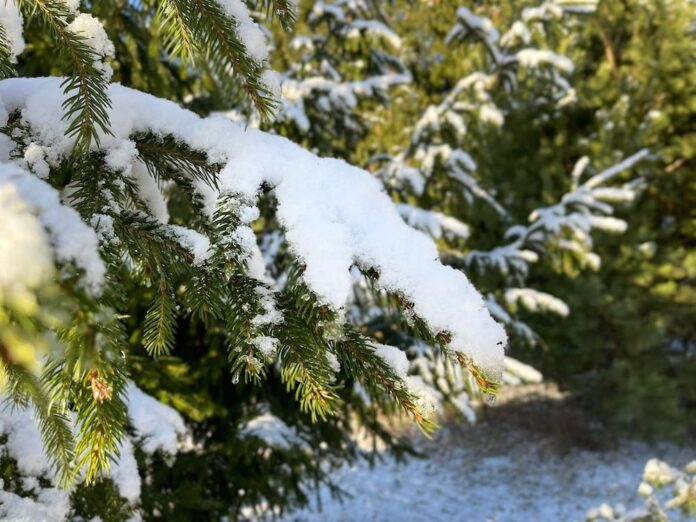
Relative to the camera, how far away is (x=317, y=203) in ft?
3.01

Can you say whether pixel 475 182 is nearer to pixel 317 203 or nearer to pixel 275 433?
pixel 275 433

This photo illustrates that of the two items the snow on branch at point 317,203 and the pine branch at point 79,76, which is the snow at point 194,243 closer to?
the snow on branch at point 317,203

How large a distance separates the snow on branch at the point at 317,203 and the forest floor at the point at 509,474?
575 cm

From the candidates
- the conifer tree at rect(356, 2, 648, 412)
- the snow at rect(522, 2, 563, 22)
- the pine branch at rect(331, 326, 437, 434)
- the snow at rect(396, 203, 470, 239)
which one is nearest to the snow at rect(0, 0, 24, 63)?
the pine branch at rect(331, 326, 437, 434)

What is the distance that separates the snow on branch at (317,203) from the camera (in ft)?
2.70

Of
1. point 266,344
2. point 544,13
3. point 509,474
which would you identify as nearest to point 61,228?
point 266,344

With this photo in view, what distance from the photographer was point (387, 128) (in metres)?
6.64

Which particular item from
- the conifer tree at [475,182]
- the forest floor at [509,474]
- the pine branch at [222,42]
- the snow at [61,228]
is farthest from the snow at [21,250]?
the forest floor at [509,474]

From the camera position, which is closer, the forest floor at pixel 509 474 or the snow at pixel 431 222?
the snow at pixel 431 222

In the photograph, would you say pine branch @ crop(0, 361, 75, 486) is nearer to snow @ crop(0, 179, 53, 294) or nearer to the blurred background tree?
snow @ crop(0, 179, 53, 294)

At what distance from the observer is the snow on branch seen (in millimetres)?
824

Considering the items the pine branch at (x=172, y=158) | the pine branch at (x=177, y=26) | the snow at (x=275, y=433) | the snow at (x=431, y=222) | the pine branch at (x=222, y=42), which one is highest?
the snow at (x=431, y=222)

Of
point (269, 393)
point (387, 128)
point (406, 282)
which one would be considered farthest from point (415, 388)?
point (387, 128)

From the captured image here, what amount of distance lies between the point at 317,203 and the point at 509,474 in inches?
305
